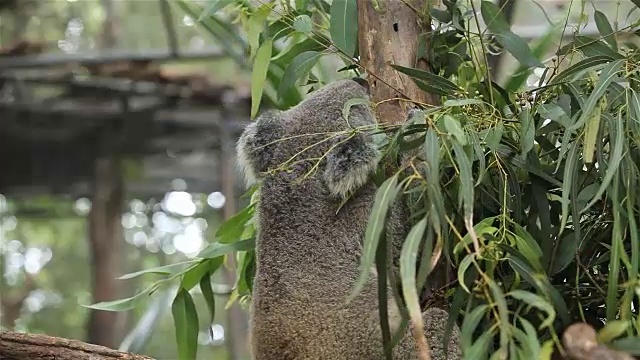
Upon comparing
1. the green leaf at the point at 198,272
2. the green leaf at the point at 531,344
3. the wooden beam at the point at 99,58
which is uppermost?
the wooden beam at the point at 99,58

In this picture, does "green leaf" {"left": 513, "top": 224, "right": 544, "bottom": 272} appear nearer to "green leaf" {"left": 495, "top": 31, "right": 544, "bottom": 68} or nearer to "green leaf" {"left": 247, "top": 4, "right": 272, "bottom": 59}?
"green leaf" {"left": 495, "top": 31, "right": 544, "bottom": 68}

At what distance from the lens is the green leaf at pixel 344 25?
1899 mm

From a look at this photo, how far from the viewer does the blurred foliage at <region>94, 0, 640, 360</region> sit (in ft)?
4.44

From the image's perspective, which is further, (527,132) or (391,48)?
(391,48)

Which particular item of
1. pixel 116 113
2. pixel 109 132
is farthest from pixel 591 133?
pixel 109 132

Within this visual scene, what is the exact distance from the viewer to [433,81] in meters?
1.76

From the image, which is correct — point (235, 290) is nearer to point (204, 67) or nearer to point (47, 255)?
point (204, 67)

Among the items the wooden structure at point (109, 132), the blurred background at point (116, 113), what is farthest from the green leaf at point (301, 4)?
the wooden structure at point (109, 132)

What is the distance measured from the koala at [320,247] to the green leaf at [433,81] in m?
0.17

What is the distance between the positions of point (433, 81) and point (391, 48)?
0.24 meters

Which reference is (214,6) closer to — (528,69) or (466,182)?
(528,69)

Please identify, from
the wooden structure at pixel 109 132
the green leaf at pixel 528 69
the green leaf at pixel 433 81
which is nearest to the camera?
the green leaf at pixel 433 81

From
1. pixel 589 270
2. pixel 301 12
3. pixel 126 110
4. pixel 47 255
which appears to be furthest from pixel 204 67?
pixel 589 270

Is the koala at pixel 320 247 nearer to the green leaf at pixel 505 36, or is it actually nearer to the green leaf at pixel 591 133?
the green leaf at pixel 505 36
